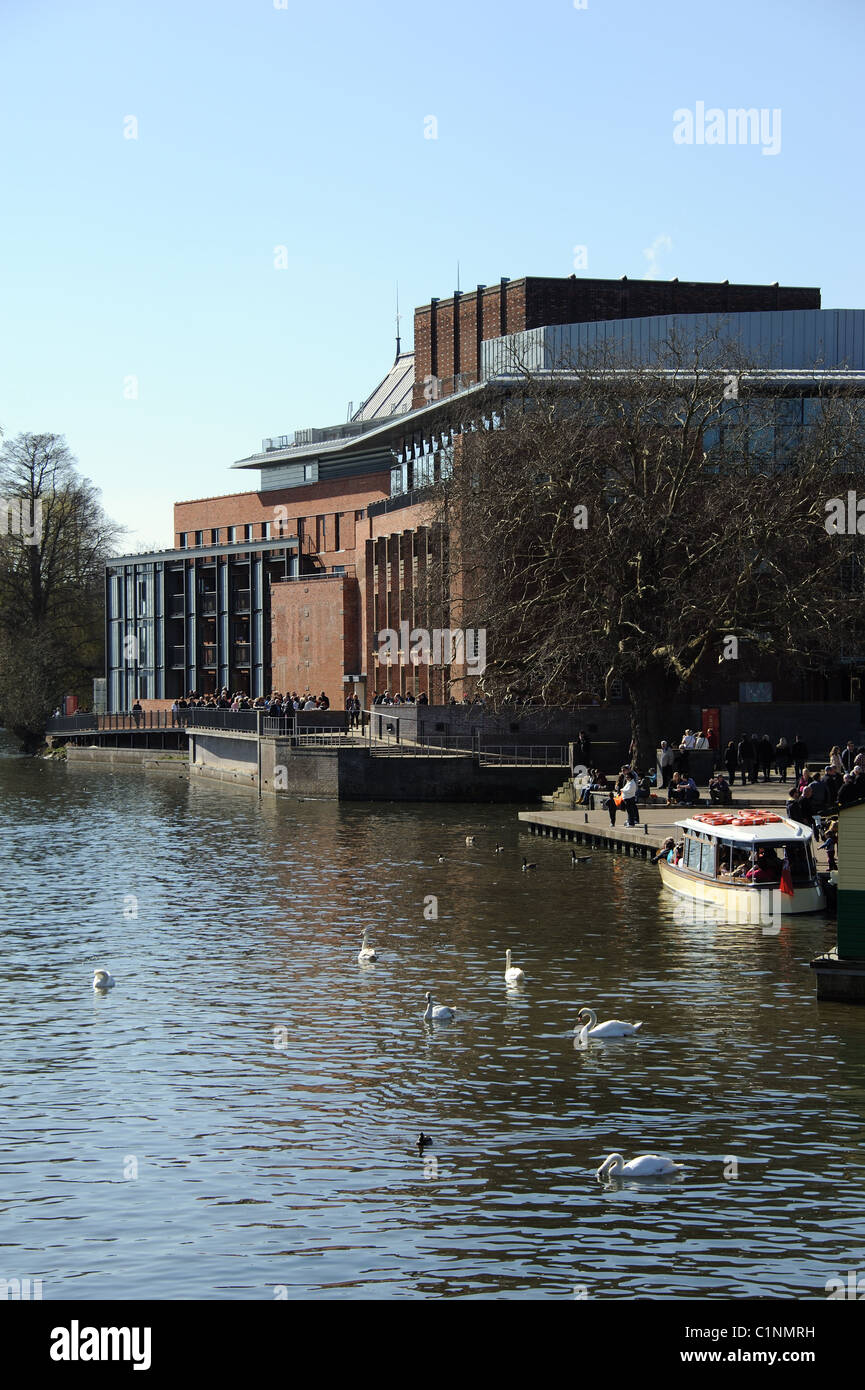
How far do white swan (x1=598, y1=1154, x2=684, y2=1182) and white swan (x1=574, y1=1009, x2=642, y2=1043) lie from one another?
5351 mm

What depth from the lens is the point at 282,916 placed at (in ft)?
115

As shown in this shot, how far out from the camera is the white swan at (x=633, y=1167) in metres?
16.5

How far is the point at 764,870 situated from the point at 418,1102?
14307mm

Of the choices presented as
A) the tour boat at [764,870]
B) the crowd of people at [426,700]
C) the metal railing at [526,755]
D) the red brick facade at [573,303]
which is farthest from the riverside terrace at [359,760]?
the tour boat at [764,870]

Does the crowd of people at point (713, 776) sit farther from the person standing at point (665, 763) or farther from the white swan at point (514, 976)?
the white swan at point (514, 976)

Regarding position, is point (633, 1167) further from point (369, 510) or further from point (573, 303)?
point (573, 303)

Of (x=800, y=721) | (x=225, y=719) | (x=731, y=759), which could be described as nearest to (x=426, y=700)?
(x=800, y=721)

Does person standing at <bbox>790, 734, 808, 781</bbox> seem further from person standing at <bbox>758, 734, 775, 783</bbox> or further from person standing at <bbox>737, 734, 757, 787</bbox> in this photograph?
person standing at <bbox>737, 734, 757, 787</bbox>

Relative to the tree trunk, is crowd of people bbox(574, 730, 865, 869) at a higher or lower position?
lower

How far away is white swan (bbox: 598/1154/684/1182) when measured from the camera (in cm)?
1648

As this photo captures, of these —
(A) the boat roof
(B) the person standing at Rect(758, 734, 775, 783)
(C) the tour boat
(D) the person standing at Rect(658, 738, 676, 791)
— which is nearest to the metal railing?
(D) the person standing at Rect(658, 738, 676, 791)

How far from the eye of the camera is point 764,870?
3225cm

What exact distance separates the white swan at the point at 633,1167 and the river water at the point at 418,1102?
17 cm

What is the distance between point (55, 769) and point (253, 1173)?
81127 millimetres
